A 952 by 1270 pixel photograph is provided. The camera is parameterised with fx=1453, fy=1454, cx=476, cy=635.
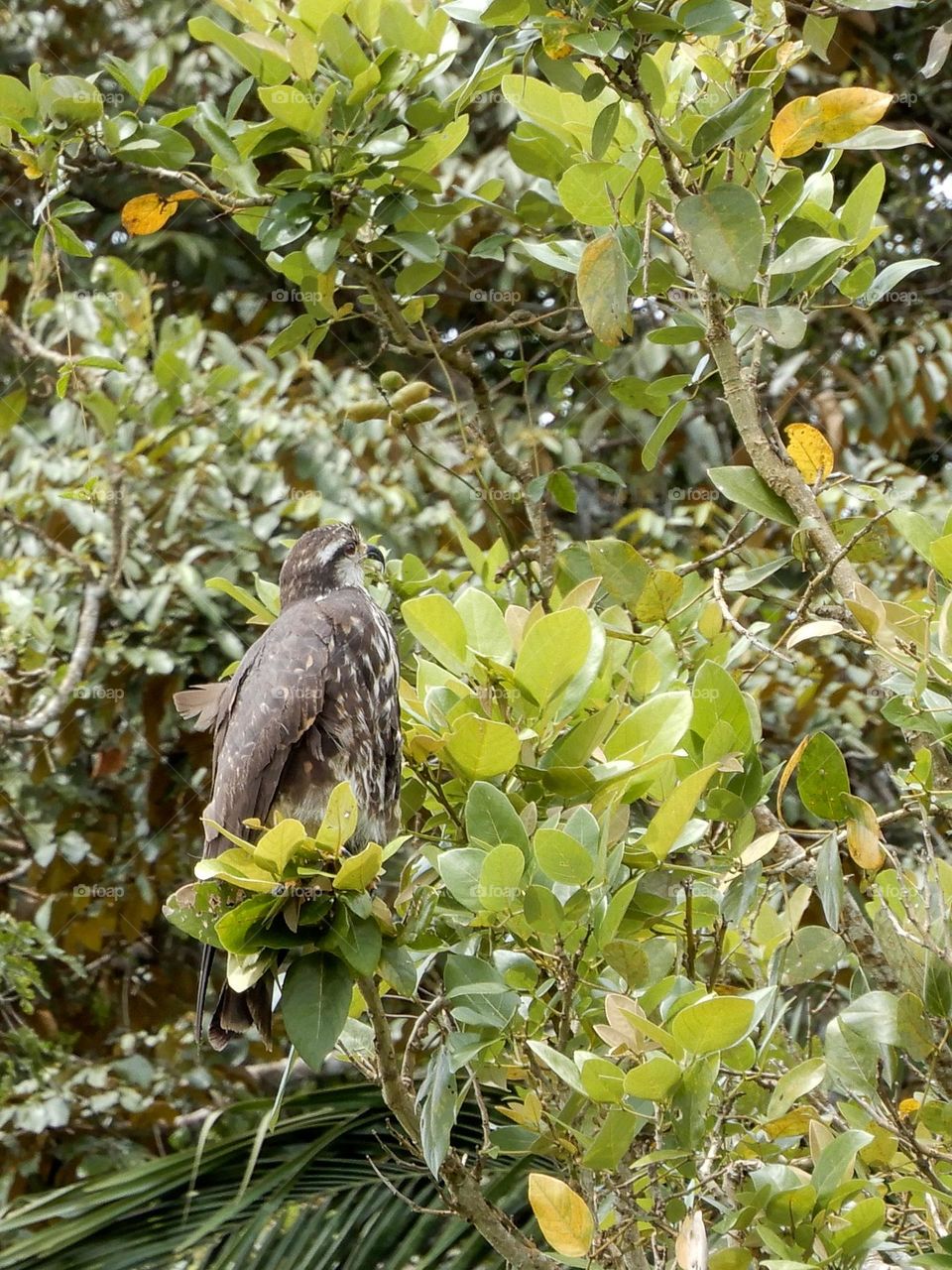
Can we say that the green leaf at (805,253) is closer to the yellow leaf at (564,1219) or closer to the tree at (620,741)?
the tree at (620,741)

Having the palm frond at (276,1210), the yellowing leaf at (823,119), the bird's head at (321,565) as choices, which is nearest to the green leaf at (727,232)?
the yellowing leaf at (823,119)

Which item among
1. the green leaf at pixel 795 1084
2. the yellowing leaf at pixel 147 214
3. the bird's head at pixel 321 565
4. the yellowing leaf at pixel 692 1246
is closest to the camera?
the yellowing leaf at pixel 692 1246

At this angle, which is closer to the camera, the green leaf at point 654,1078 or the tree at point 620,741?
the green leaf at point 654,1078

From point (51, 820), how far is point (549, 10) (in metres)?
3.07

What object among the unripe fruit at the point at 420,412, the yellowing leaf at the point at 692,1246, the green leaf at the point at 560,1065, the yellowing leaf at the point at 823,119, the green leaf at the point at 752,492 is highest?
the yellowing leaf at the point at 823,119

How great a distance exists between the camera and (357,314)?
2.34 meters

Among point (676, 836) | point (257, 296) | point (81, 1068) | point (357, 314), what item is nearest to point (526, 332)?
point (357, 314)

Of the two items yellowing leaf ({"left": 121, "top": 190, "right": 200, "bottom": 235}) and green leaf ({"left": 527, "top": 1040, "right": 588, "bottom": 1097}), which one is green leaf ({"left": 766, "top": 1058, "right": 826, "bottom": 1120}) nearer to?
green leaf ({"left": 527, "top": 1040, "right": 588, "bottom": 1097})

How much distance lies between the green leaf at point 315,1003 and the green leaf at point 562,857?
0.27 metres

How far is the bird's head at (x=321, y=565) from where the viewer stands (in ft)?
9.17

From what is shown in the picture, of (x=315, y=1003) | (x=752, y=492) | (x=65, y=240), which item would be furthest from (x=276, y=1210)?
(x=65, y=240)

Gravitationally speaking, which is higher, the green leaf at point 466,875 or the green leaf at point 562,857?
the green leaf at point 562,857

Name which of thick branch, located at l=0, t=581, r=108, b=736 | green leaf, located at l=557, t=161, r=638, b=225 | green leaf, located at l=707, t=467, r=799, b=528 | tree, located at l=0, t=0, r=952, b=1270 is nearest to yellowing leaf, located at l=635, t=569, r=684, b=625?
tree, located at l=0, t=0, r=952, b=1270

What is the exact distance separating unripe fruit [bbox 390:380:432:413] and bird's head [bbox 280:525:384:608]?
0.44 metres
